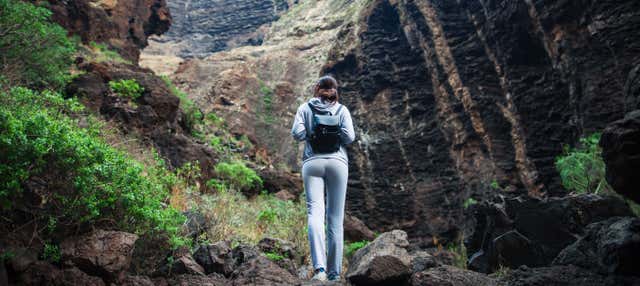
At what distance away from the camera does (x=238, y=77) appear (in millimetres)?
24281

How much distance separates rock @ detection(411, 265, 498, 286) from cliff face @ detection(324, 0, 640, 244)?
222 inches

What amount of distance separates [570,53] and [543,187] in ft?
9.23

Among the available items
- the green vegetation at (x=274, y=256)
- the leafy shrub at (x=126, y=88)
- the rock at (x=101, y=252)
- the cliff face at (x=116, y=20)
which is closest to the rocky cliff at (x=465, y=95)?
the green vegetation at (x=274, y=256)

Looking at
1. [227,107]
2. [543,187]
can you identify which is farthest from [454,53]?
[227,107]

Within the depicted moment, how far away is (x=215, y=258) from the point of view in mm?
3838

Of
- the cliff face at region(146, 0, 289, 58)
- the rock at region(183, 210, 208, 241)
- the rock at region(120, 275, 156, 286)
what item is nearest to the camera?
the rock at region(120, 275, 156, 286)

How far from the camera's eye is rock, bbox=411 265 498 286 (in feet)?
10.8

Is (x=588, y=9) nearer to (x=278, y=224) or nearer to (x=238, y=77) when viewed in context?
(x=278, y=224)

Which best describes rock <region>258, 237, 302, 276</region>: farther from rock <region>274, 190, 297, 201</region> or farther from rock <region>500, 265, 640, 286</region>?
rock <region>274, 190, 297, 201</region>

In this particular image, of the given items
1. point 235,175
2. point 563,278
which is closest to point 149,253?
point 563,278

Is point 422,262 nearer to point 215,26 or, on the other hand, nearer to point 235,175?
point 235,175

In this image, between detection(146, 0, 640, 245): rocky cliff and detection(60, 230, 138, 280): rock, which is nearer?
detection(60, 230, 138, 280): rock

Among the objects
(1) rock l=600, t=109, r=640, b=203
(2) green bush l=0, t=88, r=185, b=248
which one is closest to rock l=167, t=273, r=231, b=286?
(2) green bush l=0, t=88, r=185, b=248

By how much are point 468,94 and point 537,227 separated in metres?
7.28
